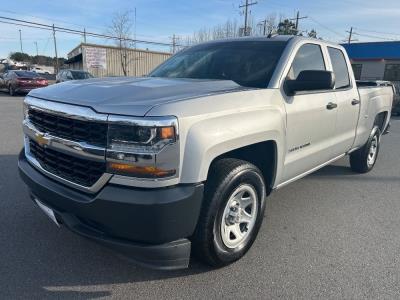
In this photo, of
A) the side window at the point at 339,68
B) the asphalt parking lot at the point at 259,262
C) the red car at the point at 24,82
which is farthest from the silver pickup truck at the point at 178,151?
the red car at the point at 24,82

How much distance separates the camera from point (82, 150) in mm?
2373

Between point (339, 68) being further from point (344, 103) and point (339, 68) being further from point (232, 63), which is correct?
point (232, 63)

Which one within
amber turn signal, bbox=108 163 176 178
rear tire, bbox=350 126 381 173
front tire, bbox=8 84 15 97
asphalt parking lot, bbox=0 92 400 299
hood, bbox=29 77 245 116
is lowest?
front tire, bbox=8 84 15 97

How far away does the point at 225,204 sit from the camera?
2.73 m

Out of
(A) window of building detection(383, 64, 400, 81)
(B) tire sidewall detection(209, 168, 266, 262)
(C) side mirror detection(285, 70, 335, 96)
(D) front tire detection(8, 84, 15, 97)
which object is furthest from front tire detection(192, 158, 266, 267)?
(A) window of building detection(383, 64, 400, 81)

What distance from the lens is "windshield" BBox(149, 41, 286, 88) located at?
3.49 meters

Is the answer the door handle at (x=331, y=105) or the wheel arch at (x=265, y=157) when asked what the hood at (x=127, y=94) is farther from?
the door handle at (x=331, y=105)

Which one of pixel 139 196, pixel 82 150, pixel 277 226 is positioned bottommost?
pixel 277 226

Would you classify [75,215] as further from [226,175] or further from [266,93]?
[266,93]

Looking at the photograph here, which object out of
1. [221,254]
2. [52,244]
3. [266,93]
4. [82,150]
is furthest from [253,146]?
[52,244]

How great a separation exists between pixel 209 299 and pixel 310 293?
764 mm

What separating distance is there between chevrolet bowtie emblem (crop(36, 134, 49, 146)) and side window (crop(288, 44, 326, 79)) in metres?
2.28

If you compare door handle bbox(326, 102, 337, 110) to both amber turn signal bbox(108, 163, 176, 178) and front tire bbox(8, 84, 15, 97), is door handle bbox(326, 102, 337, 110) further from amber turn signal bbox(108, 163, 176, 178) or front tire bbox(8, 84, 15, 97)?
front tire bbox(8, 84, 15, 97)

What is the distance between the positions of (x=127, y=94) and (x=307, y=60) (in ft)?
7.31
